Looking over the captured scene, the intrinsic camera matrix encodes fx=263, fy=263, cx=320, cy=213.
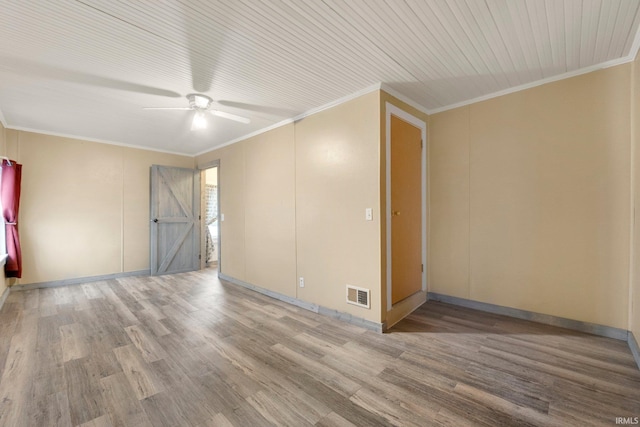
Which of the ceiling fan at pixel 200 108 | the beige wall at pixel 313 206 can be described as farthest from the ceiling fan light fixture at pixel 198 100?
the beige wall at pixel 313 206

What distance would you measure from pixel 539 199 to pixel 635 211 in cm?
69

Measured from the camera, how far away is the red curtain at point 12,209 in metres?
3.76

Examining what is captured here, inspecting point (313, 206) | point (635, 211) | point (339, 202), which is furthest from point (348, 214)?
point (635, 211)

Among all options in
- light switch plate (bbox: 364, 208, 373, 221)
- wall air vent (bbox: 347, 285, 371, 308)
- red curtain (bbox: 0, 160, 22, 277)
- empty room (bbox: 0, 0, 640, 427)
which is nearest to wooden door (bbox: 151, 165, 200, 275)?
empty room (bbox: 0, 0, 640, 427)

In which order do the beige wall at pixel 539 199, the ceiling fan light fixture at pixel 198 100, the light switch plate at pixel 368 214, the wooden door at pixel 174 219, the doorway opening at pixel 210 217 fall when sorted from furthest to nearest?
the doorway opening at pixel 210 217
the wooden door at pixel 174 219
the ceiling fan light fixture at pixel 198 100
the light switch plate at pixel 368 214
the beige wall at pixel 539 199

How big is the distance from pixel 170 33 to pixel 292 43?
91 cm

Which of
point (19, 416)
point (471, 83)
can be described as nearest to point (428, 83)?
point (471, 83)

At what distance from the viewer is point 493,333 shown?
2660mm

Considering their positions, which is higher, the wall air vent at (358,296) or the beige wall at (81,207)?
the beige wall at (81,207)

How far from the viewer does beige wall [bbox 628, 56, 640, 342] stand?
7.13 feet

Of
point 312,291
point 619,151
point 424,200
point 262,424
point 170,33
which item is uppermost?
point 170,33

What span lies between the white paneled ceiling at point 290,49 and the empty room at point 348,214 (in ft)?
0.07

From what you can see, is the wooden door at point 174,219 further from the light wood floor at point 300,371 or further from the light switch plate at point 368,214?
the light switch plate at point 368,214

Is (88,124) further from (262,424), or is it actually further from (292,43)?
(262,424)
